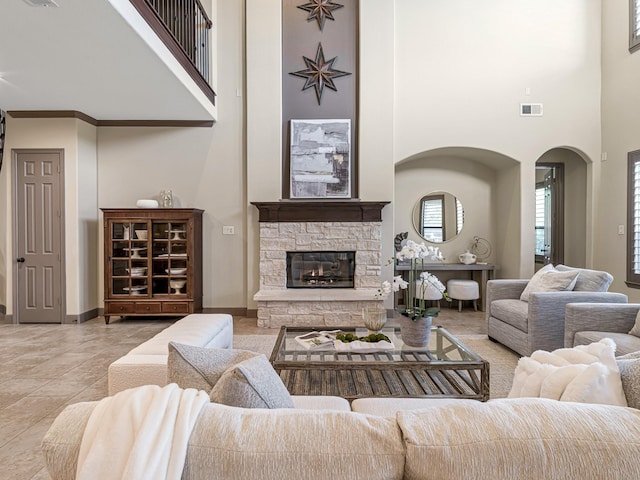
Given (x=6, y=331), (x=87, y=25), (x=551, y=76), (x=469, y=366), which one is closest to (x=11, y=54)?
(x=87, y=25)

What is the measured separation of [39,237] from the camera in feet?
16.8

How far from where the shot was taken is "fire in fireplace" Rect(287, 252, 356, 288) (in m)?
5.50

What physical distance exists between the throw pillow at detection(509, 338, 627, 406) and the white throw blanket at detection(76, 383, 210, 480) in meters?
1.05

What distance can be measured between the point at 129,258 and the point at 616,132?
6618 mm

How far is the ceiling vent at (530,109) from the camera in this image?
5578 millimetres

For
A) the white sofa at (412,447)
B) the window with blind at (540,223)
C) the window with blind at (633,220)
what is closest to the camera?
the white sofa at (412,447)

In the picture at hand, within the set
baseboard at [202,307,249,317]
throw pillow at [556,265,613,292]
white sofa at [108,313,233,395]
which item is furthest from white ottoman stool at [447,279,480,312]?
white sofa at [108,313,233,395]

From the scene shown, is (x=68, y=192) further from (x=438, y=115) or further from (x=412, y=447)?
(x=412, y=447)

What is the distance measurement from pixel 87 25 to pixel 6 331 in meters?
3.81

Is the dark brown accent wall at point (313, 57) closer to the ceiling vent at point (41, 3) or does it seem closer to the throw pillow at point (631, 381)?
the ceiling vent at point (41, 3)

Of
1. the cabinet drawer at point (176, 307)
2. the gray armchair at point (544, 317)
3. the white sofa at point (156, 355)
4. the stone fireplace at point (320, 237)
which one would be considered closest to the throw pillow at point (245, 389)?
the white sofa at point (156, 355)

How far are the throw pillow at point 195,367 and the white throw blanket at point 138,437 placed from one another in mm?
294

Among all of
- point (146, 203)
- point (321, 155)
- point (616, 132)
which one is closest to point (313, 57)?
point (321, 155)

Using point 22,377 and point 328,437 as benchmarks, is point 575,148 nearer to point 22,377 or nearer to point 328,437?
point 328,437
